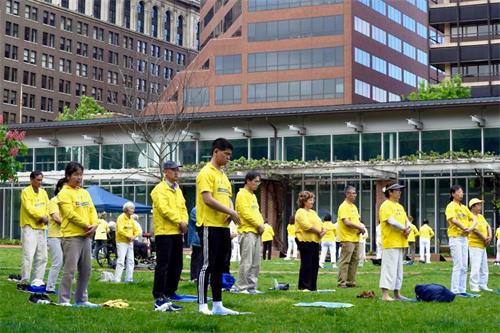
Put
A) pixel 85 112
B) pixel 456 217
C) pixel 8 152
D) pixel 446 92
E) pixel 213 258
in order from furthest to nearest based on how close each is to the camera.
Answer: pixel 85 112 → pixel 446 92 → pixel 8 152 → pixel 456 217 → pixel 213 258

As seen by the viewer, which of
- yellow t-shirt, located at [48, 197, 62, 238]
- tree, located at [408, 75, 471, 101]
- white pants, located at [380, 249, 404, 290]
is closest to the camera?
white pants, located at [380, 249, 404, 290]

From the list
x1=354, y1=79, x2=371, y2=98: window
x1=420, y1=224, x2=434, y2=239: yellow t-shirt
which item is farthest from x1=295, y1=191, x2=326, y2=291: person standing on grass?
x1=354, y1=79, x2=371, y2=98: window

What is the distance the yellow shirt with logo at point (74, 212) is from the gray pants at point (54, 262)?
6.51 ft

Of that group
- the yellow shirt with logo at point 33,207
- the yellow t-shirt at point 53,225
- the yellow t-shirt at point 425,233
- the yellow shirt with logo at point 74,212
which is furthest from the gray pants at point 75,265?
the yellow t-shirt at point 425,233

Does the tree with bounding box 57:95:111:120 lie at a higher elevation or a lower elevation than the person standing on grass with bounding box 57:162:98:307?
higher

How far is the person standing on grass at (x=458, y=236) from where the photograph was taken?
17.4 meters

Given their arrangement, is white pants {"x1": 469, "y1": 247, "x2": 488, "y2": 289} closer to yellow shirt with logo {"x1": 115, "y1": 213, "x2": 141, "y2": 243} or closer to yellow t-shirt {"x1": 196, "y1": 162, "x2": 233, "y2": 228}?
yellow t-shirt {"x1": 196, "y1": 162, "x2": 233, "y2": 228}

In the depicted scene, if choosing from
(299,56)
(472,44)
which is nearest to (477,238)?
(299,56)

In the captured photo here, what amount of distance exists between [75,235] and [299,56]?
243 feet

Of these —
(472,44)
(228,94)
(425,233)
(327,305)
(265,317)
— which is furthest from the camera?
(228,94)

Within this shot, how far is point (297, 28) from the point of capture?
3410 inches

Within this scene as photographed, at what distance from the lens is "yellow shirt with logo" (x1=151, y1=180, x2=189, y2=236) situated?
14.4 metres

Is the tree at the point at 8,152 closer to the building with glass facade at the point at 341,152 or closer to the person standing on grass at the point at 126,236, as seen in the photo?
the person standing on grass at the point at 126,236

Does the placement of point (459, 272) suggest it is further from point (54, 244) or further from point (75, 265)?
point (75, 265)
